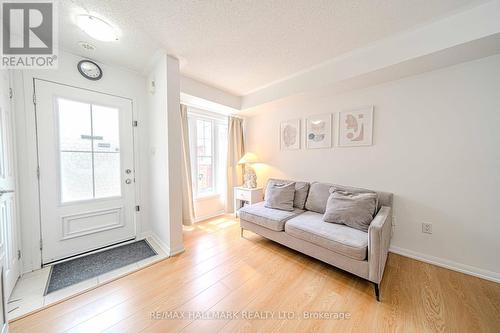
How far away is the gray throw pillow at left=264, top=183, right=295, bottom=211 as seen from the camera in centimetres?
257

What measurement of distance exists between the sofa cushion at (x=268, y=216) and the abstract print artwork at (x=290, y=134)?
117cm

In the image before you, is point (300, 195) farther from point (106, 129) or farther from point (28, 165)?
point (28, 165)

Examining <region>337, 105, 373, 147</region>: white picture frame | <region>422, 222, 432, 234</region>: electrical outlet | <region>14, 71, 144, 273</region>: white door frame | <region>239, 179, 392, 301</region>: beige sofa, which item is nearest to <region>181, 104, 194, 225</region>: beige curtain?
<region>239, 179, 392, 301</region>: beige sofa

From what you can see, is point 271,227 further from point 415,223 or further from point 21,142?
point 21,142

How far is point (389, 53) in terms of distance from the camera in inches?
73.3

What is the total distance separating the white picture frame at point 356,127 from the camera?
2359 mm

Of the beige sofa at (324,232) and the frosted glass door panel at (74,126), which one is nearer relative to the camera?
the beige sofa at (324,232)

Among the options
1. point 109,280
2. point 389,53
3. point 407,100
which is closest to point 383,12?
point 389,53

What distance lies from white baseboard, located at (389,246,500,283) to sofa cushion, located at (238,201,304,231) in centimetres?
128

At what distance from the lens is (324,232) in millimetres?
1835

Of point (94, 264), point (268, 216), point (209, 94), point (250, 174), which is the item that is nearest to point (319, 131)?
point (250, 174)

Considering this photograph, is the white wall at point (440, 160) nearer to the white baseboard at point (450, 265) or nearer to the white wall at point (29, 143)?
the white baseboard at point (450, 265)

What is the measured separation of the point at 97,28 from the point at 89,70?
743mm

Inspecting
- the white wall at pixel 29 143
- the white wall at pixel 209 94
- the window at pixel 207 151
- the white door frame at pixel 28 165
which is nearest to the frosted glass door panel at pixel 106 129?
the white wall at pixel 29 143
